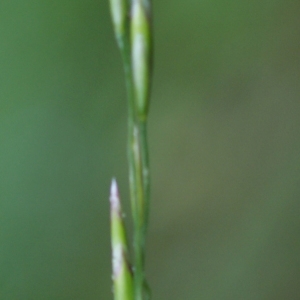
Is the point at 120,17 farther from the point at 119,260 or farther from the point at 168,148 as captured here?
the point at 168,148

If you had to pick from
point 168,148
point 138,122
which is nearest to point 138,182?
point 138,122

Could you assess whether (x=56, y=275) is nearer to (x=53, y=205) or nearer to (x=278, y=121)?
(x=53, y=205)

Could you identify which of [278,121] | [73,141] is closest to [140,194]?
[73,141]

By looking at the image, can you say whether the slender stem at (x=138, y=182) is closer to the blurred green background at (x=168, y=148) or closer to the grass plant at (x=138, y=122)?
the grass plant at (x=138, y=122)

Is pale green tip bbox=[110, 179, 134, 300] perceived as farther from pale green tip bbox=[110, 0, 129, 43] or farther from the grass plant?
pale green tip bbox=[110, 0, 129, 43]

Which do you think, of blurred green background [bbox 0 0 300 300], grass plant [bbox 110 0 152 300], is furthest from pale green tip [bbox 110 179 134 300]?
blurred green background [bbox 0 0 300 300]

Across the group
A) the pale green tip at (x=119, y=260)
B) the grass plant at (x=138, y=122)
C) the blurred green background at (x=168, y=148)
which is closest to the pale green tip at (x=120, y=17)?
the grass plant at (x=138, y=122)
